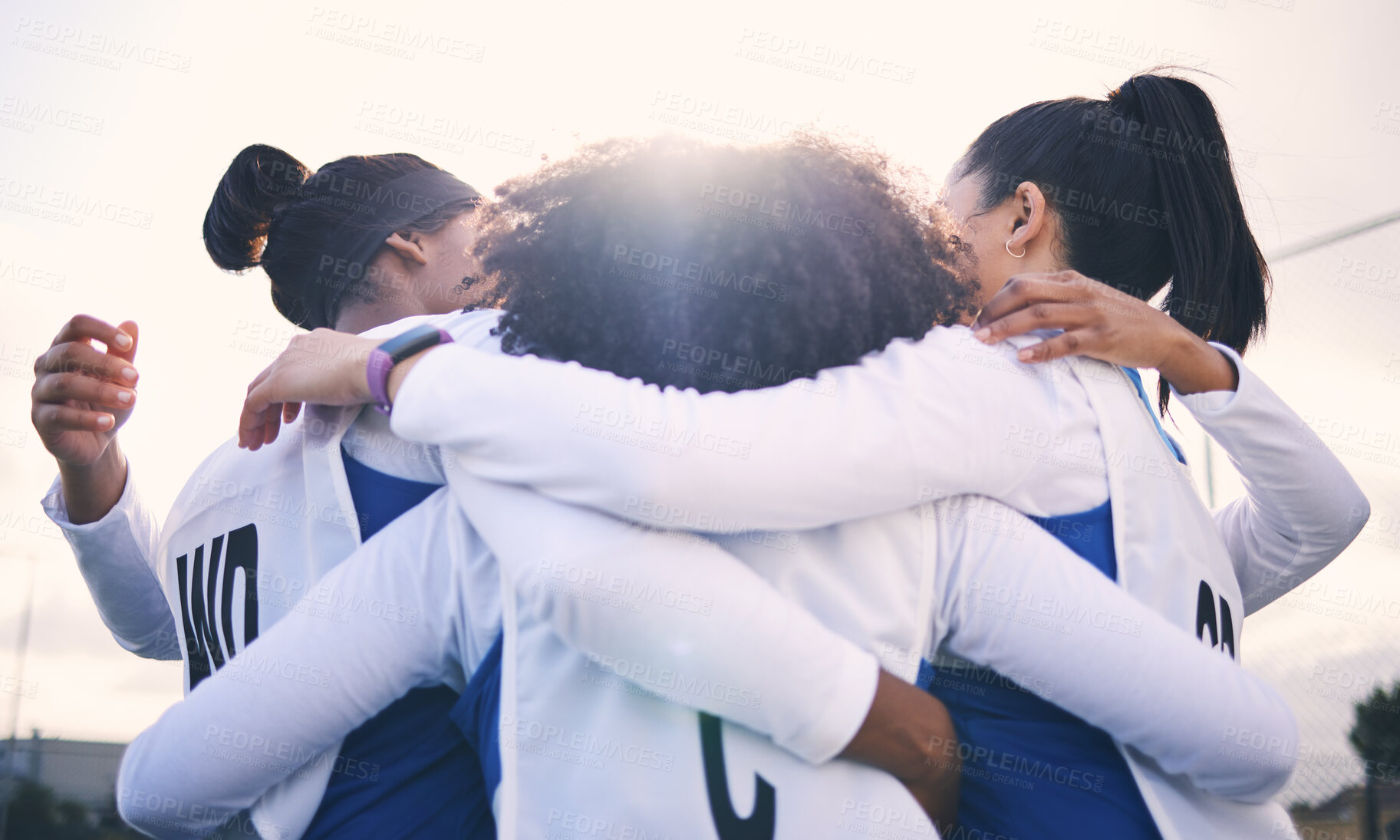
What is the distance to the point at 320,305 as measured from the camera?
7.18ft

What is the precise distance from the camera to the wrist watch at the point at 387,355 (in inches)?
51.6

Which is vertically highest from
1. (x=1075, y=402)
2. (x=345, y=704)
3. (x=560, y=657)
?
(x=1075, y=402)

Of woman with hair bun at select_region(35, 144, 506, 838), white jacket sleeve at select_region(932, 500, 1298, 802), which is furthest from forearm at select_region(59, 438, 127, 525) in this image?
white jacket sleeve at select_region(932, 500, 1298, 802)

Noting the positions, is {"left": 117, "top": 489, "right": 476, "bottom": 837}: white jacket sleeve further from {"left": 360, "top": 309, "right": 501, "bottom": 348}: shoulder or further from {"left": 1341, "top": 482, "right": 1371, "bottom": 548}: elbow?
{"left": 1341, "top": 482, "right": 1371, "bottom": 548}: elbow

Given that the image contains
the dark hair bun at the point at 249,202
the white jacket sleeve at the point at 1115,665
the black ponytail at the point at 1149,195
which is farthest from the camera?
the dark hair bun at the point at 249,202

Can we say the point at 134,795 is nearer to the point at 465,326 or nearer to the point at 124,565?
the point at 465,326

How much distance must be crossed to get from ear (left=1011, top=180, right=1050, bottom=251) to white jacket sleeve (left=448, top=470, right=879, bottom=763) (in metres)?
1.13

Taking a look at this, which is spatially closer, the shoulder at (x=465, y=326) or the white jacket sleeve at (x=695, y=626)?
the white jacket sleeve at (x=695, y=626)

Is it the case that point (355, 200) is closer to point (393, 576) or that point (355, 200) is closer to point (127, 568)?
point (127, 568)

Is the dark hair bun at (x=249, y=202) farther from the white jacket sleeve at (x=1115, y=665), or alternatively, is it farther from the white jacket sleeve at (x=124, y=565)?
the white jacket sleeve at (x=1115, y=665)

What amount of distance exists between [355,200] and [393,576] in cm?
126

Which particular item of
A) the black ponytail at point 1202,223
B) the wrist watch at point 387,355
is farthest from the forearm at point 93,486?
the black ponytail at point 1202,223

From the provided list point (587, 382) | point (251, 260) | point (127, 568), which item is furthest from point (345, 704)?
point (251, 260)

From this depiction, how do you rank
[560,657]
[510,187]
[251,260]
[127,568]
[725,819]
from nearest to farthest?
[725,819]
[560,657]
[510,187]
[127,568]
[251,260]
